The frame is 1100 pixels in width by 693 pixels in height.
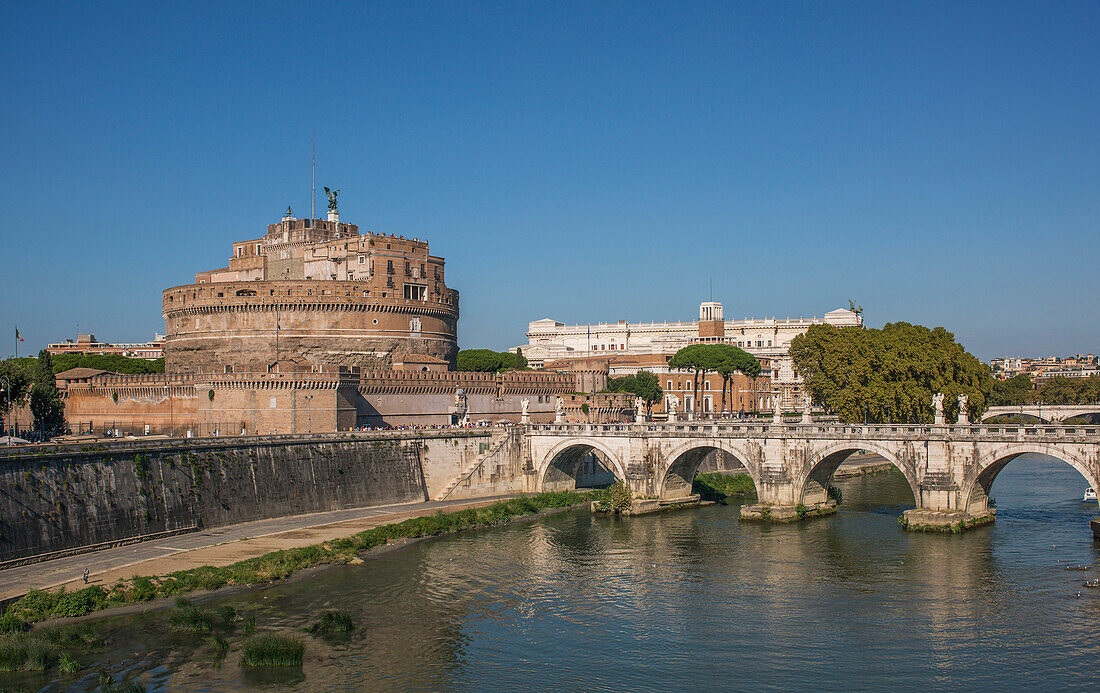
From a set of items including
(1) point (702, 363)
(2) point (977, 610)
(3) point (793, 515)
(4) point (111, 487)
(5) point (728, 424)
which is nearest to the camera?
(2) point (977, 610)

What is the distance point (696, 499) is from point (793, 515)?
7.61 meters

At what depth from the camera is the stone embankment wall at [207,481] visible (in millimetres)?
33438

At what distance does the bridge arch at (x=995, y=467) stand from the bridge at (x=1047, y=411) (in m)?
50.8

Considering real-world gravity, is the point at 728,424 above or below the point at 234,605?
above

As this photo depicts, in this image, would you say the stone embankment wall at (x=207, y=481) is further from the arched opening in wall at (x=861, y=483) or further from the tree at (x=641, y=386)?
the tree at (x=641, y=386)

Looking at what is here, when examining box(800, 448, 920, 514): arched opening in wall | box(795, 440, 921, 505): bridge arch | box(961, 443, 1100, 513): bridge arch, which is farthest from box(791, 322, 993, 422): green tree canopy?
box(961, 443, 1100, 513): bridge arch

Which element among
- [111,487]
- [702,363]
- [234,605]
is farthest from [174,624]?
[702,363]

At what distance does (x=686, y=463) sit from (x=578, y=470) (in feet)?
27.5

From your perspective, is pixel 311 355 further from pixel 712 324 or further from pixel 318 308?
pixel 712 324

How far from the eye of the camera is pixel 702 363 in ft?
325

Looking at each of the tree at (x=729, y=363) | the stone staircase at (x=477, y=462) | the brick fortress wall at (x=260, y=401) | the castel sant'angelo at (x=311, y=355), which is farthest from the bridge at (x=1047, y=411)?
the stone staircase at (x=477, y=462)

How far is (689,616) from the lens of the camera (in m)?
30.2

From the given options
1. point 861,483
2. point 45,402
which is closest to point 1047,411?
point 861,483

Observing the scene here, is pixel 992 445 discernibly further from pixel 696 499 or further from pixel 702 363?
pixel 702 363
